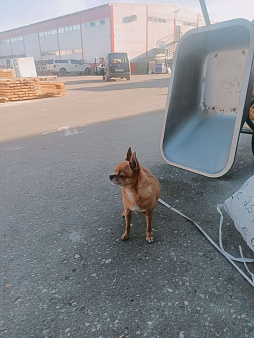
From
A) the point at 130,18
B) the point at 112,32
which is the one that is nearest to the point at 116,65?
the point at 112,32

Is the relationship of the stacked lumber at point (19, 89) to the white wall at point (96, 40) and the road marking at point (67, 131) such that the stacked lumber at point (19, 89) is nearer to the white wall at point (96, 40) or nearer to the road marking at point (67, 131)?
the road marking at point (67, 131)

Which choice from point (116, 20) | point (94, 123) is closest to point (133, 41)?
point (116, 20)

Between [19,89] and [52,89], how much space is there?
1715mm

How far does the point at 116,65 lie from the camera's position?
20922 millimetres

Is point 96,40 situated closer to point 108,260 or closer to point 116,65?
point 116,65

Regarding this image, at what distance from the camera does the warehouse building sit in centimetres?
3616

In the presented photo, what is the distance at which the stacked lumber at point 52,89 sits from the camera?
12547 millimetres

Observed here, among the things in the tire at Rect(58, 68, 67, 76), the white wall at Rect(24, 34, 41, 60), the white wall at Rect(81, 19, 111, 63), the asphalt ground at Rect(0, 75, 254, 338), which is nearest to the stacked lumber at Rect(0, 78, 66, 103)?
the asphalt ground at Rect(0, 75, 254, 338)

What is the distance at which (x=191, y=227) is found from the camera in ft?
8.05

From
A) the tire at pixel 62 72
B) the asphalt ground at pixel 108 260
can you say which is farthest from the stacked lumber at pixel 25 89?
the tire at pixel 62 72

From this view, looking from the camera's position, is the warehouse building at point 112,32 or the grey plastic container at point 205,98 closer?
the grey plastic container at point 205,98

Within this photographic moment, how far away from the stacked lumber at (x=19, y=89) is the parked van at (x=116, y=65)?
10.1m

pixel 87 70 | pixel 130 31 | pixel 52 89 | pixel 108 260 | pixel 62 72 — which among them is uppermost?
pixel 130 31

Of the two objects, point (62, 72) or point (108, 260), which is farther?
point (62, 72)
